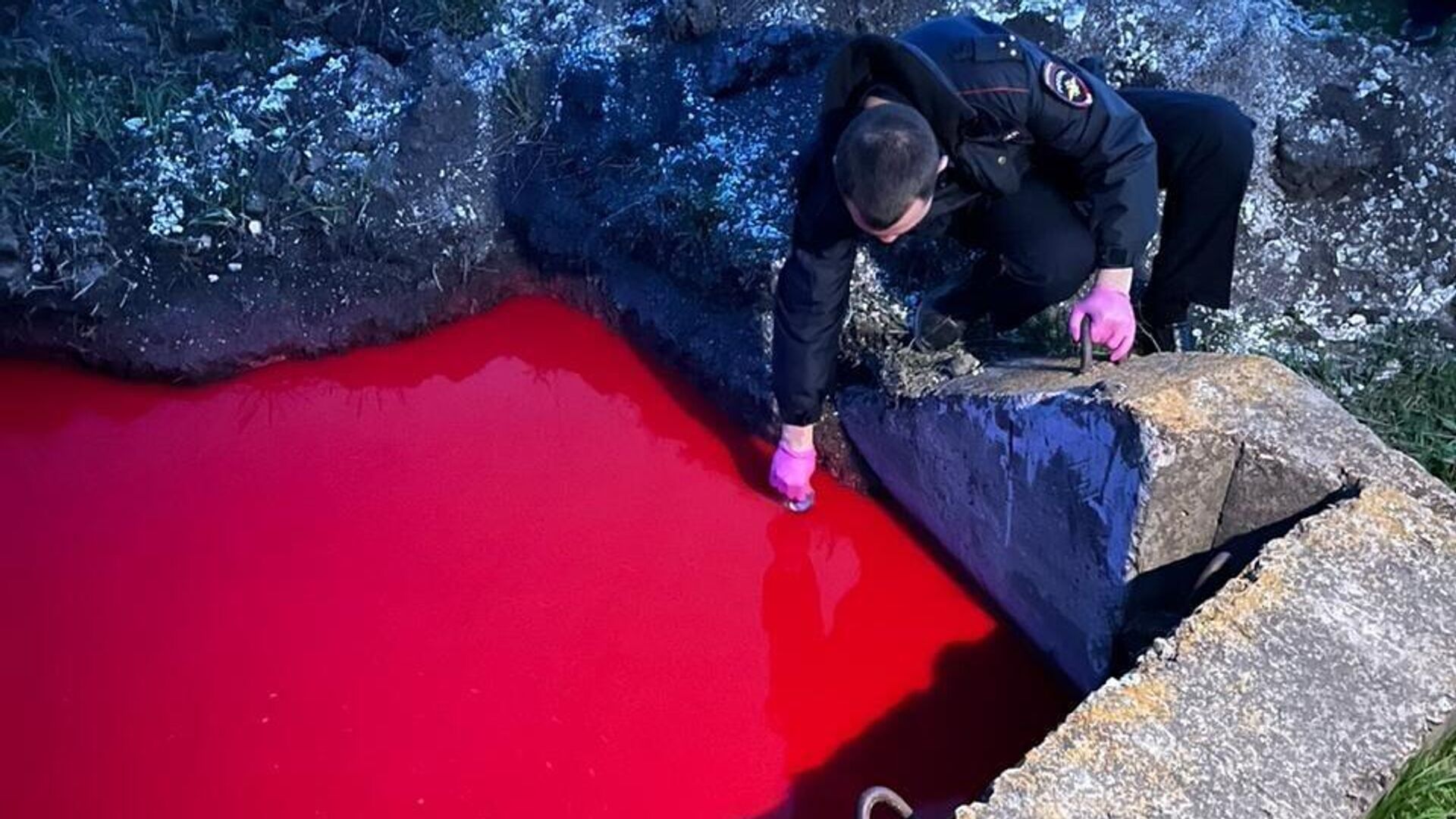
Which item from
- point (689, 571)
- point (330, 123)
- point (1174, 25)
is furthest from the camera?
point (330, 123)

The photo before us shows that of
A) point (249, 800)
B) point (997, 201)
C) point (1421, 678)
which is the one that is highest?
point (997, 201)

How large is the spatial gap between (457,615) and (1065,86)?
1511 mm

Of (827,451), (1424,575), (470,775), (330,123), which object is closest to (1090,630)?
(1424,575)

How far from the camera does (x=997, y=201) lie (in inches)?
95.7

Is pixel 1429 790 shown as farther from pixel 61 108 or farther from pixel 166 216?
pixel 61 108

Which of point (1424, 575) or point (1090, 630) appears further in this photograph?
point (1090, 630)

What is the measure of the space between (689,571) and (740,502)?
0.75 feet

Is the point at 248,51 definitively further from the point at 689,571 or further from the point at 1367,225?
the point at 1367,225

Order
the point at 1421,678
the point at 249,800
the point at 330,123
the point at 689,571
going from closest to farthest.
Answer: the point at 1421,678 → the point at 249,800 → the point at 689,571 → the point at 330,123

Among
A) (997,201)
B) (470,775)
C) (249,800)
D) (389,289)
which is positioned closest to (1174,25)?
(997,201)

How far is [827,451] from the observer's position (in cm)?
286

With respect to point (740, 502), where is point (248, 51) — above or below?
above

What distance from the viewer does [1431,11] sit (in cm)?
316

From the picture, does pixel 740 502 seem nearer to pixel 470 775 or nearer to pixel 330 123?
pixel 470 775
